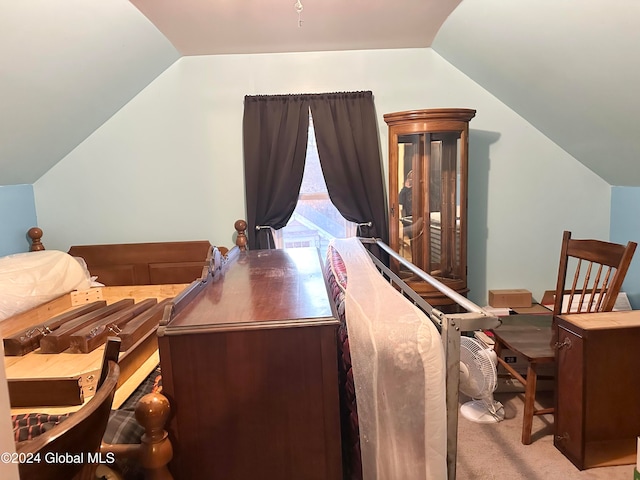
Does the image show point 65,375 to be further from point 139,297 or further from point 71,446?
point 139,297

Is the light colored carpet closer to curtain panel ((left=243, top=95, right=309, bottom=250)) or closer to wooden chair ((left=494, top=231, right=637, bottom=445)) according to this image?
wooden chair ((left=494, top=231, right=637, bottom=445))

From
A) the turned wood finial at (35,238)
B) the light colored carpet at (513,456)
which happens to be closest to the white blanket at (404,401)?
the light colored carpet at (513,456)

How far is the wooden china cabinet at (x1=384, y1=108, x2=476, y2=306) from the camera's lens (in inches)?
109

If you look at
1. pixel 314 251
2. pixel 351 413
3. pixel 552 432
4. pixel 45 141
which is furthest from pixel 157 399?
pixel 45 141

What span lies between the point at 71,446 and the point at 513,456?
1.98m

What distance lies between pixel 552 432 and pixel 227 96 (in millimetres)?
2849

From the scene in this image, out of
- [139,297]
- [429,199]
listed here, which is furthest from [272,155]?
[139,297]

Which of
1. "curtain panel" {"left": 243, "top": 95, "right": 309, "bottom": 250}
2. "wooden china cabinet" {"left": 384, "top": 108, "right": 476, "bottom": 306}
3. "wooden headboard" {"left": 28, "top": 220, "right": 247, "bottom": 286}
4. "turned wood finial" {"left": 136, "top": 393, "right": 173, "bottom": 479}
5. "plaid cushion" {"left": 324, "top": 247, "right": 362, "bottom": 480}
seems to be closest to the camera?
"turned wood finial" {"left": 136, "top": 393, "right": 173, "bottom": 479}

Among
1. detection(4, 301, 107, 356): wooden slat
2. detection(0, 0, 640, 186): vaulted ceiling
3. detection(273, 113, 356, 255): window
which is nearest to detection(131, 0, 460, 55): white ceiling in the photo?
detection(0, 0, 640, 186): vaulted ceiling

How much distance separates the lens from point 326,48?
3.02 metres

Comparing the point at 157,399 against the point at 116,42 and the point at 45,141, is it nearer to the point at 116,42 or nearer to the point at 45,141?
the point at 116,42

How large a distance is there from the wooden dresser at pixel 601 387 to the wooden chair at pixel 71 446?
1844 mm

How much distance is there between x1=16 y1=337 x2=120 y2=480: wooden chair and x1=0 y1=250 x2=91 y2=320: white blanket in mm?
1821

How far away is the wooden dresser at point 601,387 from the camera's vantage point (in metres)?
1.85
